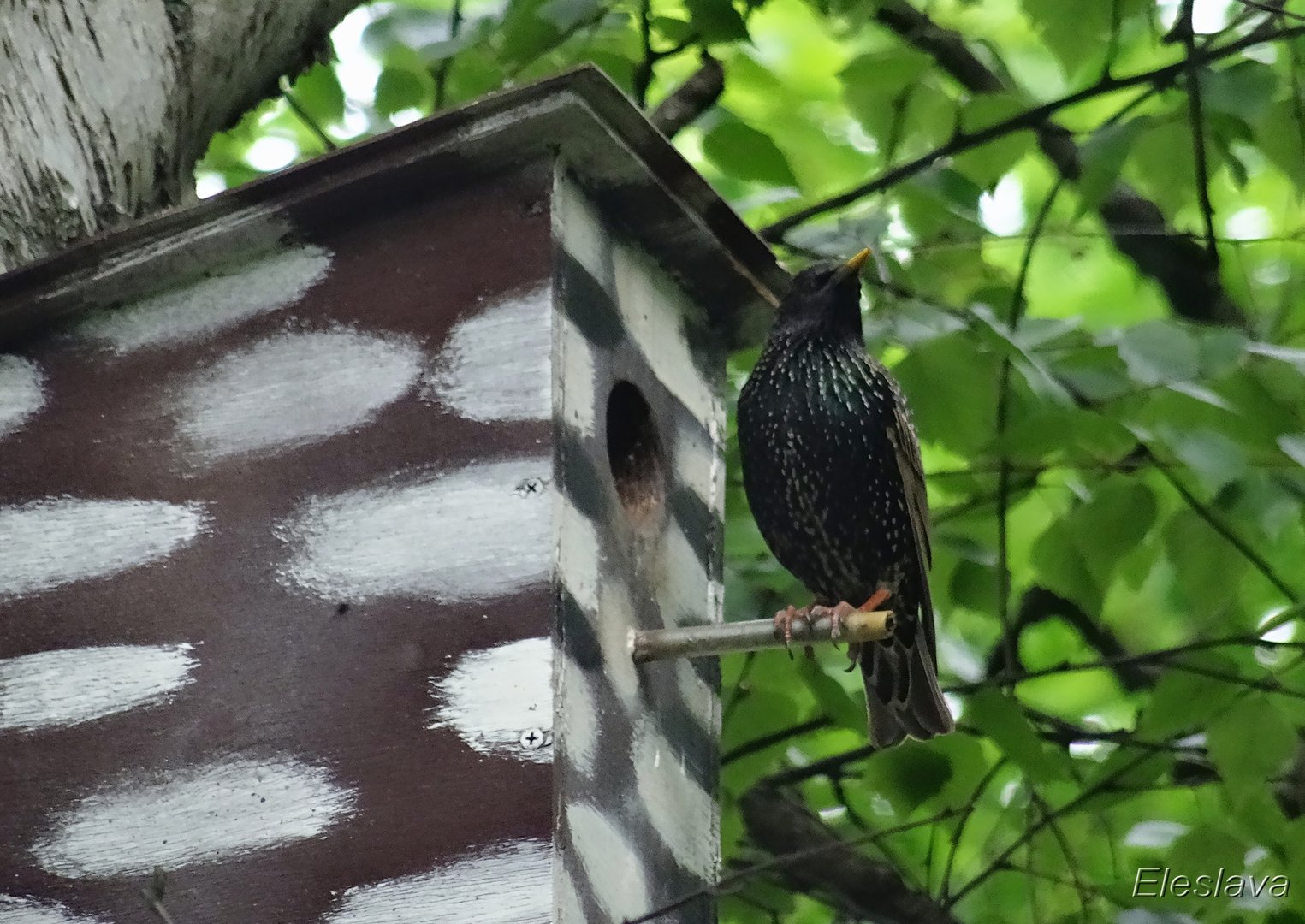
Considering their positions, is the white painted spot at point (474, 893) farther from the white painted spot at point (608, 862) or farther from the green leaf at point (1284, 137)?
the green leaf at point (1284, 137)

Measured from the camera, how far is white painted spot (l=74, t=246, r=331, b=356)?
2062mm

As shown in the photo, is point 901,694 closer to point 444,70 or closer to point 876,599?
point 876,599

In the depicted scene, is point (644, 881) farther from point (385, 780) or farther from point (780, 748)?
point (780, 748)

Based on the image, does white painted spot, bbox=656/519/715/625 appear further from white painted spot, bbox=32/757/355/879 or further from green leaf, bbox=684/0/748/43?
green leaf, bbox=684/0/748/43

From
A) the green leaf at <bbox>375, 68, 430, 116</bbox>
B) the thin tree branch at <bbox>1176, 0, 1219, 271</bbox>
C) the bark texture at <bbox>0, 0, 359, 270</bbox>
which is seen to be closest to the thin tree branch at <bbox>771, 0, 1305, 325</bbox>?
the thin tree branch at <bbox>1176, 0, 1219, 271</bbox>

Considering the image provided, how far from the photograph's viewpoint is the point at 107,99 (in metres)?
2.34

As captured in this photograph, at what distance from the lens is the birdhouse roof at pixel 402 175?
1.98 metres

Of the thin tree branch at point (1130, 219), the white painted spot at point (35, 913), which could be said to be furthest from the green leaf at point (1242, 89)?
the white painted spot at point (35, 913)

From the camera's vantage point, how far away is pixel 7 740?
6.43 ft

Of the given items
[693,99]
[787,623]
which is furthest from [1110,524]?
[693,99]

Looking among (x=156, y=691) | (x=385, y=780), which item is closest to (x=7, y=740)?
(x=156, y=691)

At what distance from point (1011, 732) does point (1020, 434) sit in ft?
1.93

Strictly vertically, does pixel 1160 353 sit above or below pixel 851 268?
below

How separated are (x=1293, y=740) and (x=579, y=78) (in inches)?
60.5
